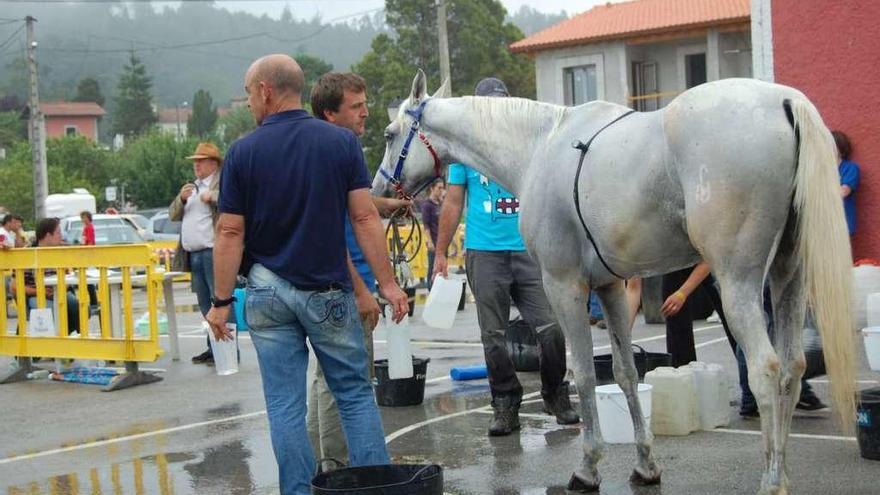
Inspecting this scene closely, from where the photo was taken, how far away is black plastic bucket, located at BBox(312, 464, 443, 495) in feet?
15.4

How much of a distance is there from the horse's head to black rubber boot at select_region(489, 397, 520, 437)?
156 cm

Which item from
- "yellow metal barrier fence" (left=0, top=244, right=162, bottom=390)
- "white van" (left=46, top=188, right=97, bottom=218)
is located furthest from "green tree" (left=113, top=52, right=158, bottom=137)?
"yellow metal barrier fence" (left=0, top=244, right=162, bottom=390)

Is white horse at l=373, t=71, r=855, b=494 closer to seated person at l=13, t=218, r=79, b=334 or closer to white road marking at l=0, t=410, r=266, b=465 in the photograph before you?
white road marking at l=0, t=410, r=266, b=465

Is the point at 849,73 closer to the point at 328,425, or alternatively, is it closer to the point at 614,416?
the point at 614,416

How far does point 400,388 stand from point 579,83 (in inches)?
1483

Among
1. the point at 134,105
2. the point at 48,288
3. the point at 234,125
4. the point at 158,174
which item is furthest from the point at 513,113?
the point at 134,105

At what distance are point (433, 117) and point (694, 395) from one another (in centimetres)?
237

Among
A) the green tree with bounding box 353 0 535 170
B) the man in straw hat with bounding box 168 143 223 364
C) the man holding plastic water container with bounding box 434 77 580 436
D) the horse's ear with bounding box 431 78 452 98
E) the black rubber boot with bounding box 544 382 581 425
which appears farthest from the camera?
the green tree with bounding box 353 0 535 170

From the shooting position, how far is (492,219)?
7.96 m

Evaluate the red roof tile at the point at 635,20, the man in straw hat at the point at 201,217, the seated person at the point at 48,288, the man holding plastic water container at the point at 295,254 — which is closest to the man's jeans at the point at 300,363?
the man holding plastic water container at the point at 295,254

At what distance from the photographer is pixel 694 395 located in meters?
7.53

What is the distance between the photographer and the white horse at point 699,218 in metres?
5.30

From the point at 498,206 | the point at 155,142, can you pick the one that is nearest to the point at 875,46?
the point at 498,206

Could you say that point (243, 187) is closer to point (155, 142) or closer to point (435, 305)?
point (435, 305)
